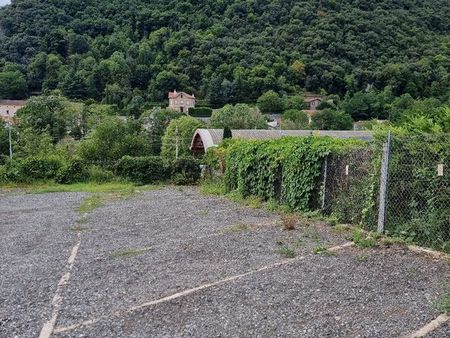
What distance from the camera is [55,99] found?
56.5 metres

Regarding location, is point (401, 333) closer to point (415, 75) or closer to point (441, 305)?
point (441, 305)

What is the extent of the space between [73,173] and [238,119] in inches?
1256

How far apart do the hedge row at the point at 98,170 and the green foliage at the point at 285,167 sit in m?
8.27

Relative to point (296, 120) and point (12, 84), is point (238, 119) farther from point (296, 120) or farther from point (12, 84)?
point (12, 84)

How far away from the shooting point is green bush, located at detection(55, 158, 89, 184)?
22234 millimetres

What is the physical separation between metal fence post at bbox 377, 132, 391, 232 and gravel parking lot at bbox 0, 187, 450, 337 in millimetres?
670

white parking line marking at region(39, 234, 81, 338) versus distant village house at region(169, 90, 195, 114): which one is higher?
distant village house at region(169, 90, 195, 114)

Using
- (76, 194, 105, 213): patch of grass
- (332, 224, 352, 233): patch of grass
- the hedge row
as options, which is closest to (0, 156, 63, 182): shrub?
the hedge row

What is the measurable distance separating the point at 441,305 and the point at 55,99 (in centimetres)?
5831

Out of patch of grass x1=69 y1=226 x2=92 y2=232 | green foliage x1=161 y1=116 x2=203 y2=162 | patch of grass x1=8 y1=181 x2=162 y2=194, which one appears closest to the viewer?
patch of grass x1=69 y1=226 x2=92 y2=232

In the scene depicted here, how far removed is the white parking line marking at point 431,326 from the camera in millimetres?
3628

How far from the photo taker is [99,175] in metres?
23.0

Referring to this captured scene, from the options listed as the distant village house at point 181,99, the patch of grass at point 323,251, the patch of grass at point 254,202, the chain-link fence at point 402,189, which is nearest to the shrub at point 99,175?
the patch of grass at point 254,202

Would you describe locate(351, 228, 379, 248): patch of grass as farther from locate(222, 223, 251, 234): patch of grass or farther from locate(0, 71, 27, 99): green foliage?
locate(0, 71, 27, 99): green foliage
